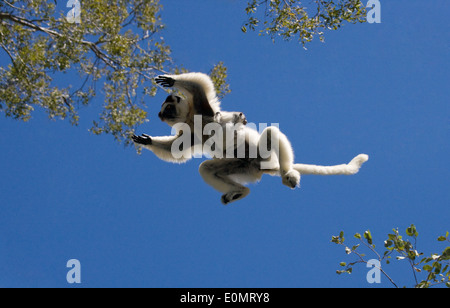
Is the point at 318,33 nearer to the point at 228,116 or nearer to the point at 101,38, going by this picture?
the point at 228,116

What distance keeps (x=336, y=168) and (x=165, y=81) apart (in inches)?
110

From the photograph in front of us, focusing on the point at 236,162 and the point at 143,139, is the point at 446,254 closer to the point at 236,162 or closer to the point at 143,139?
the point at 236,162

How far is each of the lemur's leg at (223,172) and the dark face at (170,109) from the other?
0.86m

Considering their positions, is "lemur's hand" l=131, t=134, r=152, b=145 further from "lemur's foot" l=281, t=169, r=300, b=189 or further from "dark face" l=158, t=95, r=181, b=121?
"lemur's foot" l=281, t=169, r=300, b=189

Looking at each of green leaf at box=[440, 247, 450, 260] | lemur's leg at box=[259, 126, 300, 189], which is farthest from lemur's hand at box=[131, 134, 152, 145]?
green leaf at box=[440, 247, 450, 260]

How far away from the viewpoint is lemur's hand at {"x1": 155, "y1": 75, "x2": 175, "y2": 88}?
615 cm

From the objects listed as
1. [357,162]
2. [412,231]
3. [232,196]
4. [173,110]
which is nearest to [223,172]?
[232,196]

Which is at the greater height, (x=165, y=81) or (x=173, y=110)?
(x=165, y=81)

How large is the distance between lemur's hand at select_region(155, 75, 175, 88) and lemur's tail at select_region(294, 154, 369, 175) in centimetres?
218

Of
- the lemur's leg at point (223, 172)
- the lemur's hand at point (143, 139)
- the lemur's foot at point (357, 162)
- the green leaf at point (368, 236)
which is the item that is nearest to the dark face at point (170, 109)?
the lemur's hand at point (143, 139)

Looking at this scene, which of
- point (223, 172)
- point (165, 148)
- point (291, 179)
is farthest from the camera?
point (165, 148)

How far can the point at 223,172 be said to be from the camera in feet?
20.9

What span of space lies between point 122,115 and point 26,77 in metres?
2.63

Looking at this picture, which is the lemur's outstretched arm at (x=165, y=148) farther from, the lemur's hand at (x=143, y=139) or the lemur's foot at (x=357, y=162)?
the lemur's foot at (x=357, y=162)
